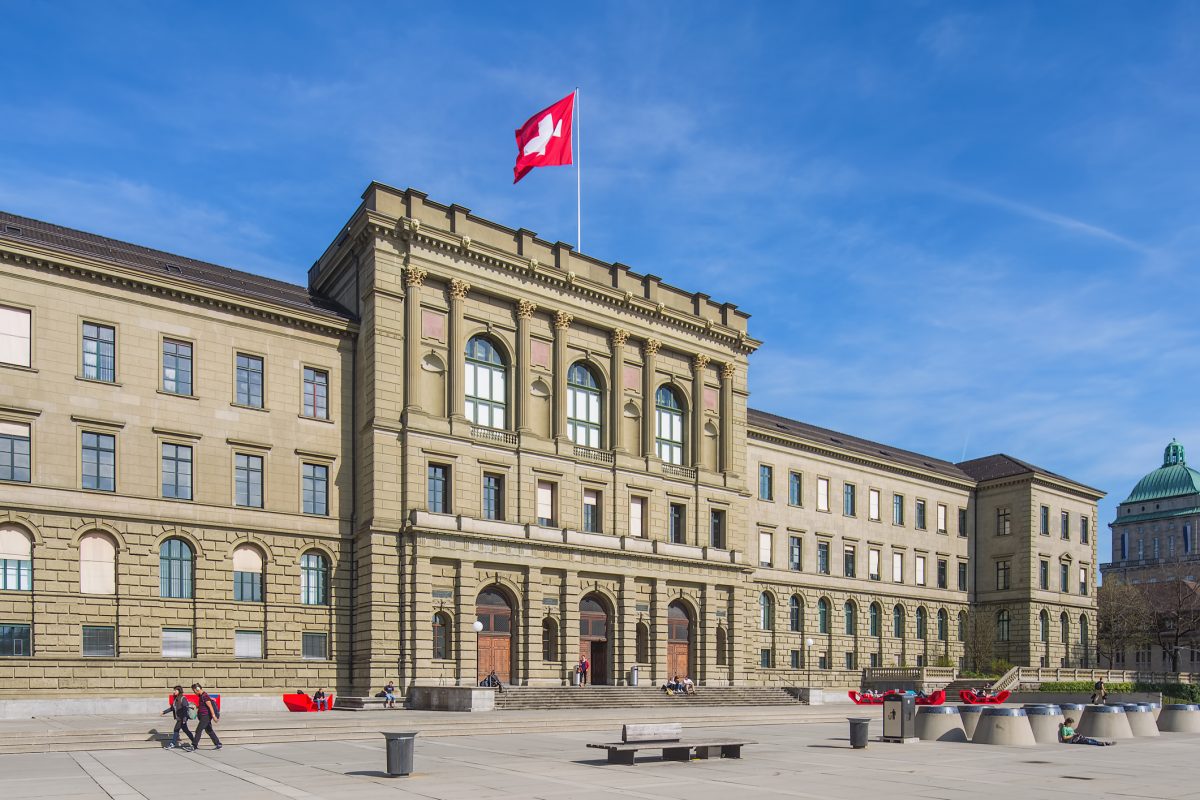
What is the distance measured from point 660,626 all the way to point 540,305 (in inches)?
653

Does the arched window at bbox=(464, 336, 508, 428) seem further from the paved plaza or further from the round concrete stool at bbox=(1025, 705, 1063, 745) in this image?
the round concrete stool at bbox=(1025, 705, 1063, 745)

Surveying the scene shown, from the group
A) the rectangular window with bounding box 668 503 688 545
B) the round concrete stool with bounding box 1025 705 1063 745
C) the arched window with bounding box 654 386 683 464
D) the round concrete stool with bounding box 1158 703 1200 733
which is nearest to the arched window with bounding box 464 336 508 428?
the arched window with bounding box 654 386 683 464

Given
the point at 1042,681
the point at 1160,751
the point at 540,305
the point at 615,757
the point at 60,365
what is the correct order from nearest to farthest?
the point at 615,757, the point at 1160,751, the point at 60,365, the point at 540,305, the point at 1042,681

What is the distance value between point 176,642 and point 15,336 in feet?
41.6

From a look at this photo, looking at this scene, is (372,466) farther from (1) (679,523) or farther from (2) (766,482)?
(2) (766,482)

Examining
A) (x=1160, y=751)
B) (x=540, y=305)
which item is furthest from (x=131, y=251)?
(x=1160, y=751)

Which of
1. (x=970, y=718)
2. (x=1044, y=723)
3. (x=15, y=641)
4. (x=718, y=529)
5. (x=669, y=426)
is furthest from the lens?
(x=718, y=529)

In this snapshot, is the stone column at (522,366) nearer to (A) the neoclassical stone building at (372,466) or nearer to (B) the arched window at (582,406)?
(A) the neoclassical stone building at (372,466)

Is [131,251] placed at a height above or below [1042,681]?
above

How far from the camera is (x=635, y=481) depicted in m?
55.9

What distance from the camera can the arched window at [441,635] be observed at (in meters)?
47.8

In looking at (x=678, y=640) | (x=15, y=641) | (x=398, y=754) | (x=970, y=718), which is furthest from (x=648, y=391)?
(x=398, y=754)

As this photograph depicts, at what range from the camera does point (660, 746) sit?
25859 mm

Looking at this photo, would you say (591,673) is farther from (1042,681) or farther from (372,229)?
(1042,681)
